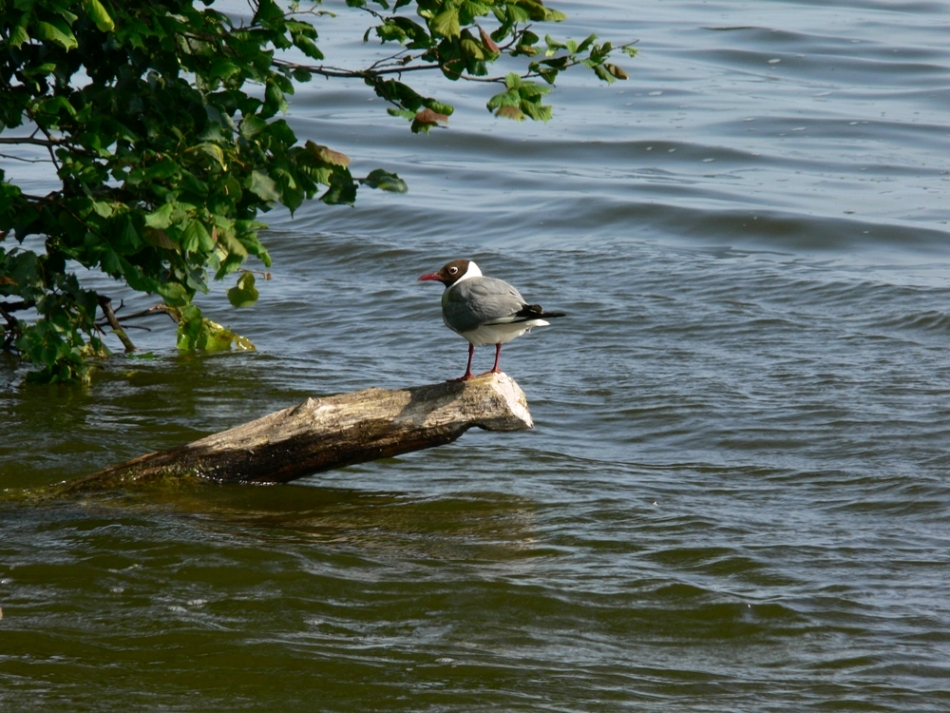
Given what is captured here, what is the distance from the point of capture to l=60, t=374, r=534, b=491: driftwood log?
Result: 6.28 m

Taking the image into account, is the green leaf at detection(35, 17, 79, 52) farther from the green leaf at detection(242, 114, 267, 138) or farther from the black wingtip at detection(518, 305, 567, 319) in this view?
the black wingtip at detection(518, 305, 567, 319)

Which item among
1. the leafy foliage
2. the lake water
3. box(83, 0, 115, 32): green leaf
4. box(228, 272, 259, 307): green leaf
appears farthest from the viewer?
box(228, 272, 259, 307): green leaf

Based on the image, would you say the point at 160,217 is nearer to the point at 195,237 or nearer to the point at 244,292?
the point at 195,237

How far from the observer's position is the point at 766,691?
5207 millimetres

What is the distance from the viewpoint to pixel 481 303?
20.5ft

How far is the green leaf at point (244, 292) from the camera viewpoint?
852 cm

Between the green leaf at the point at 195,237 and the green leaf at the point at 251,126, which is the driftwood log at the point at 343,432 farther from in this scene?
the green leaf at the point at 251,126

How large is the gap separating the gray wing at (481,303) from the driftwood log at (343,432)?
0.31 metres

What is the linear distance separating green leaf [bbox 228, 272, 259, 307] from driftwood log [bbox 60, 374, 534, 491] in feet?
6.57

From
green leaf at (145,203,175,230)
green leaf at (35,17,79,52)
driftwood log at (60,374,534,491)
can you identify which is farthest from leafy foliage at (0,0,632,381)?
driftwood log at (60,374,534,491)

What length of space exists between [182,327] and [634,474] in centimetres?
359

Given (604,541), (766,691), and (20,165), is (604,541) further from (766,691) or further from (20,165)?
(20,165)

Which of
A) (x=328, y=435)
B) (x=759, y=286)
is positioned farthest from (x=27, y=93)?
(x=759, y=286)

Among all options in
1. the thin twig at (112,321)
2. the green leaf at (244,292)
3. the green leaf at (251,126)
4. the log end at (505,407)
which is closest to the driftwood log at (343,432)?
the log end at (505,407)
